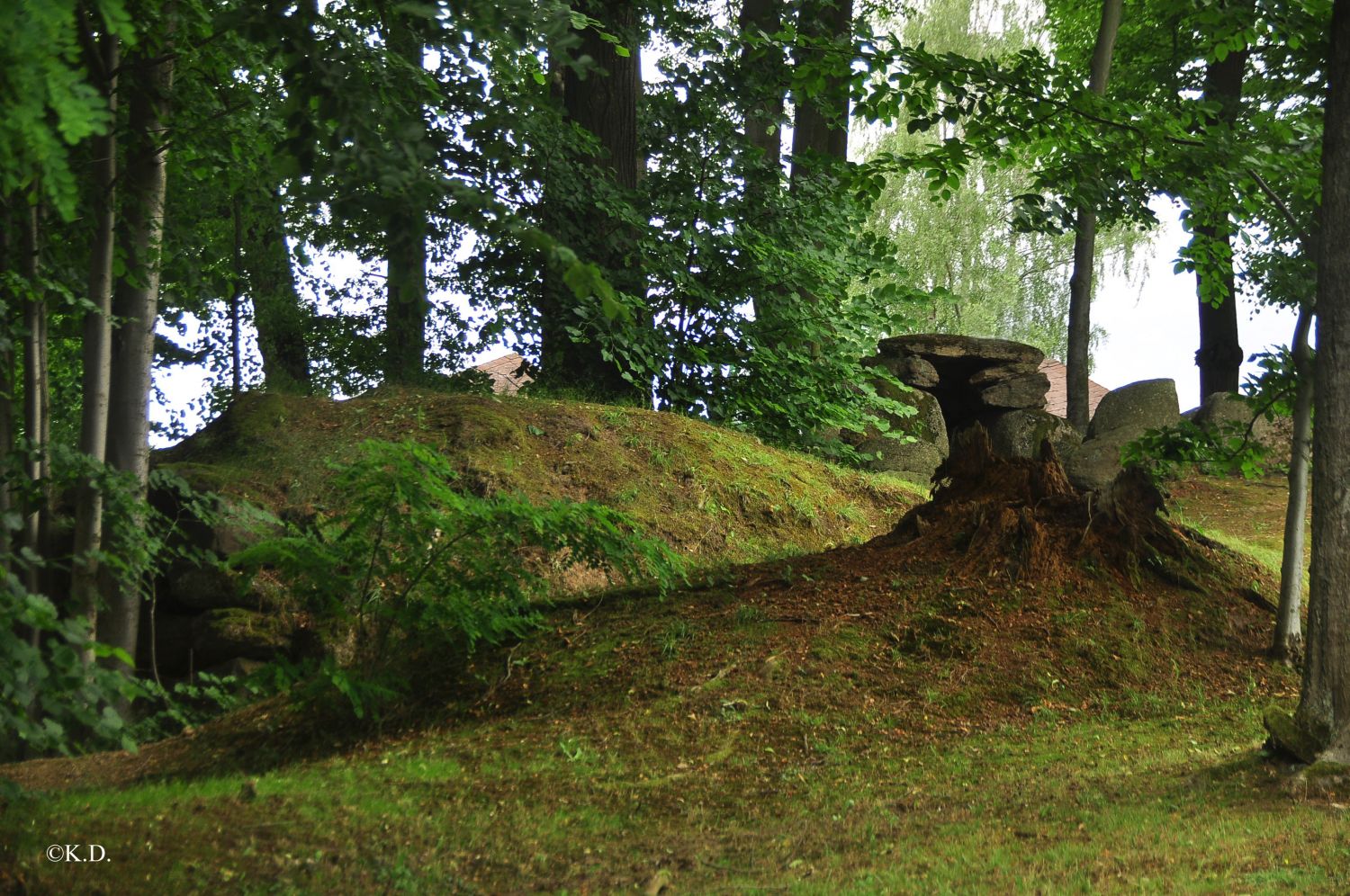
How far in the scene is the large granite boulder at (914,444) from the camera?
15.2 metres

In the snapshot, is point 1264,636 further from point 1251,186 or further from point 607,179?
point 607,179

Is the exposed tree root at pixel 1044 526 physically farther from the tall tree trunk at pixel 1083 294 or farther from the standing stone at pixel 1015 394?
the standing stone at pixel 1015 394

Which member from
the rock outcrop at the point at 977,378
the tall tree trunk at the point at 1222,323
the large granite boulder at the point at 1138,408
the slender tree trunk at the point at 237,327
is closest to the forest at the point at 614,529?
the slender tree trunk at the point at 237,327

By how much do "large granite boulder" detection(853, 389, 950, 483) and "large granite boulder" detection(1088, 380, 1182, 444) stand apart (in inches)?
116

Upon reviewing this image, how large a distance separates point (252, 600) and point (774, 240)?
639 cm

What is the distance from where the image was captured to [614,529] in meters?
6.42

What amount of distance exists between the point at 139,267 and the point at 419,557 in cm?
271

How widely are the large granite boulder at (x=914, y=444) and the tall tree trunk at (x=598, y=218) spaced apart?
4.10m

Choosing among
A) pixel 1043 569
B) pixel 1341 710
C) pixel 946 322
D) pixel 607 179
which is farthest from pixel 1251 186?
pixel 946 322

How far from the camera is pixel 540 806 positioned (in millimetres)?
5004

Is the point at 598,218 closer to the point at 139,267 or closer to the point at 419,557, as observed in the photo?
the point at 139,267

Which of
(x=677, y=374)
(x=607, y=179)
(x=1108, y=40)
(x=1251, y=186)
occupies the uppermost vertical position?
(x=1108, y=40)

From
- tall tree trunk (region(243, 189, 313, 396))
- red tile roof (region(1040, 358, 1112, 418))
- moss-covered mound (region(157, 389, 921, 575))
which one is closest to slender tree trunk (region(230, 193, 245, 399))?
tall tree trunk (region(243, 189, 313, 396))

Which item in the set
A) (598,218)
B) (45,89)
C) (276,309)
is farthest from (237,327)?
(45,89)
